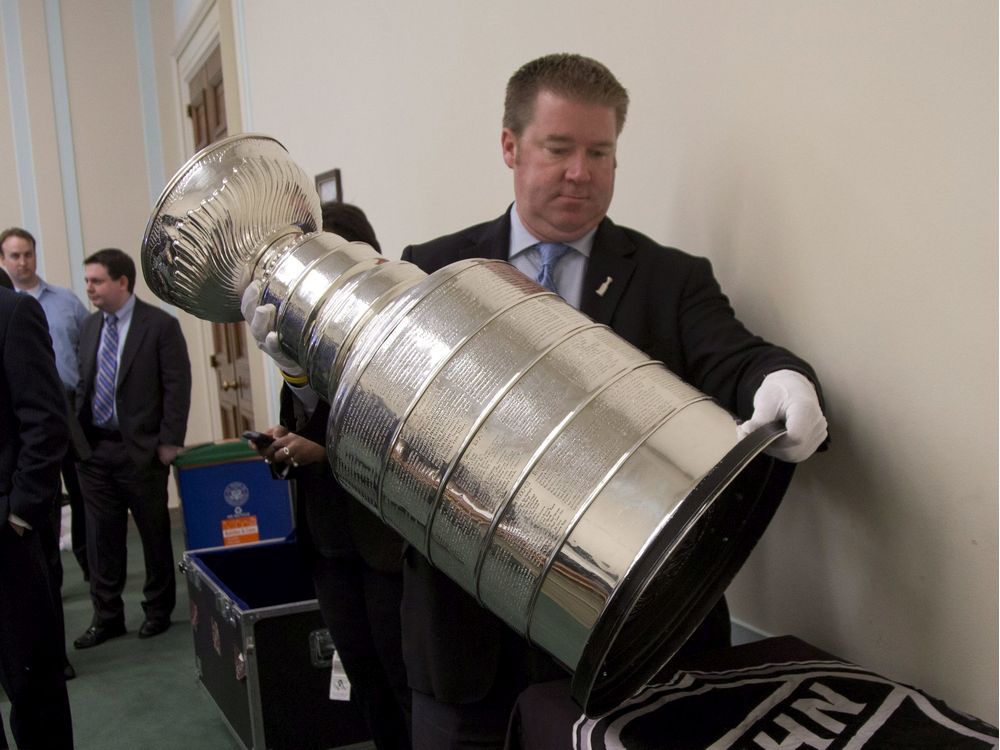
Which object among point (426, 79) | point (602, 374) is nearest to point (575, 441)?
point (602, 374)

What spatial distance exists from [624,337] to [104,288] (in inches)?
104

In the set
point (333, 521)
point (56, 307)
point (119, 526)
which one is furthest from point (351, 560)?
point (56, 307)

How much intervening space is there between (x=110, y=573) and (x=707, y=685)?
2.78 m

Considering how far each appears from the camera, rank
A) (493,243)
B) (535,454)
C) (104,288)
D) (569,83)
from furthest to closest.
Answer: (104,288), (493,243), (569,83), (535,454)

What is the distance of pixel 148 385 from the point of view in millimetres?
3203

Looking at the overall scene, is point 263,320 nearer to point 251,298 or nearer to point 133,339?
point 251,298

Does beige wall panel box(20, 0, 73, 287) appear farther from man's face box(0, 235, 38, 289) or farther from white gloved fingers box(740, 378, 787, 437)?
white gloved fingers box(740, 378, 787, 437)

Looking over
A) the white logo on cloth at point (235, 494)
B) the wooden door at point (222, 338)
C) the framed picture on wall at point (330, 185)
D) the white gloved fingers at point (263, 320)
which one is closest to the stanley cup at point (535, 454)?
the white gloved fingers at point (263, 320)

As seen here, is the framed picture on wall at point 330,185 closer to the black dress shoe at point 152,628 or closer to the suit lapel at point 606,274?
the black dress shoe at point 152,628

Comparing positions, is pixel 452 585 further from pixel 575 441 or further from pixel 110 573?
pixel 110 573

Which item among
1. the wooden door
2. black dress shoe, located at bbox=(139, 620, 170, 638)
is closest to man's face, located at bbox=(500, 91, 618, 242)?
black dress shoe, located at bbox=(139, 620, 170, 638)

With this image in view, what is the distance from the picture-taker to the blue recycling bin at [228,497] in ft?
10.8

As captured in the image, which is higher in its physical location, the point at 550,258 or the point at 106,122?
the point at 106,122

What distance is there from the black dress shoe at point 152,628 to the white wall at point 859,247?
7.99 ft
